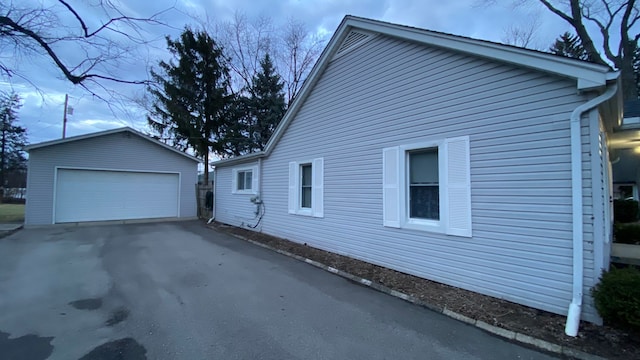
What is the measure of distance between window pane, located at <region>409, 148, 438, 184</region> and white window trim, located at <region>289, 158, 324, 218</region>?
107 inches

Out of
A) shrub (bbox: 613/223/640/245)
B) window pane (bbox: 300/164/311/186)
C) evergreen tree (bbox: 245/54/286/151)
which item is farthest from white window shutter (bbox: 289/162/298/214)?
evergreen tree (bbox: 245/54/286/151)

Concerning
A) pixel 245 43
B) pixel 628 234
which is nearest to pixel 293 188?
pixel 628 234

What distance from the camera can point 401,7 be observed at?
9.80 m

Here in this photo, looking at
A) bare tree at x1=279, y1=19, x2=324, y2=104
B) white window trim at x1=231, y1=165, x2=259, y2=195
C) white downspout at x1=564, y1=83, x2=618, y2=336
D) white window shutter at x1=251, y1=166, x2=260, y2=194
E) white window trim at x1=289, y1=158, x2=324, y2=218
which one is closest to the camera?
white downspout at x1=564, y1=83, x2=618, y2=336

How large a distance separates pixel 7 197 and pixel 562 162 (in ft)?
135

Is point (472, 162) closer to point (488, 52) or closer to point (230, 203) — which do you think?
point (488, 52)

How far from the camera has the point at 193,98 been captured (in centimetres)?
1897

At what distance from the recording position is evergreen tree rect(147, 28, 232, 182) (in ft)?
60.8

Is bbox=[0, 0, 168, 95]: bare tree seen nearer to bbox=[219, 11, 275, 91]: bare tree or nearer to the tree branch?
the tree branch

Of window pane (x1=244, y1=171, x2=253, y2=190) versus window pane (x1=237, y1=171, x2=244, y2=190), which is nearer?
window pane (x1=244, y1=171, x2=253, y2=190)

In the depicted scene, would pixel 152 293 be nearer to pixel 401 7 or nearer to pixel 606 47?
pixel 401 7

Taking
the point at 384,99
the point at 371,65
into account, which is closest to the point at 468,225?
the point at 384,99

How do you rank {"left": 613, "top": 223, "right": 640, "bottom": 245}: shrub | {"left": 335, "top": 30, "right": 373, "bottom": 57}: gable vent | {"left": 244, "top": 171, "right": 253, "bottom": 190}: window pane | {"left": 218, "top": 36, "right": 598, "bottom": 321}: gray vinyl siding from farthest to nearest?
{"left": 244, "top": 171, "right": 253, "bottom": 190}: window pane < {"left": 613, "top": 223, "right": 640, "bottom": 245}: shrub < {"left": 335, "top": 30, "right": 373, "bottom": 57}: gable vent < {"left": 218, "top": 36, "right": 598, "bottom": 321}: gray vinyl siding

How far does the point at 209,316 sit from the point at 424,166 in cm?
439
